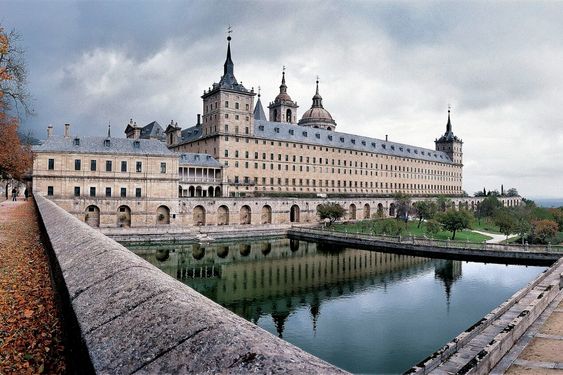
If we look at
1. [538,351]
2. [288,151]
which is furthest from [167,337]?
[288,151]

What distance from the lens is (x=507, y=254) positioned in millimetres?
38531

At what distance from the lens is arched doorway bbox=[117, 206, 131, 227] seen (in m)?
52.2

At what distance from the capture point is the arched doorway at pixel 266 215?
62656 mm

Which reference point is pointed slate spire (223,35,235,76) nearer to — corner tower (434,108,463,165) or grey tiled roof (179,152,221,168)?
grey tiled roof (179,152,221,168)

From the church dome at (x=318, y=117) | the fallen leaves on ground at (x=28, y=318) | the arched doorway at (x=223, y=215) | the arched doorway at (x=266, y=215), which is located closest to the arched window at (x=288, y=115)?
the church dome at (x=318, y=117)

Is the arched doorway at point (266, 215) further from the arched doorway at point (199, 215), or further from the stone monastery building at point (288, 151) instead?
the arched doorway at point (199, 215)

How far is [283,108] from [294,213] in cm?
3908

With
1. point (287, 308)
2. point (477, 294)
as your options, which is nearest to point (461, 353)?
point (287, 308)

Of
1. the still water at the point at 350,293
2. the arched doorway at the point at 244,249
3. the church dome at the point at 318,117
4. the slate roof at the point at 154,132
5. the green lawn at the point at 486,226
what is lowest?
the still water at the point at 350,293

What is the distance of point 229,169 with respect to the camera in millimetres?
67688

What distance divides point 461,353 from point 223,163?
57.0m

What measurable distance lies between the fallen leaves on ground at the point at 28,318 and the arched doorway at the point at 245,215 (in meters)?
48.5

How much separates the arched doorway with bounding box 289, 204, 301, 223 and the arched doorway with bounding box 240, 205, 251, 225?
7.72m

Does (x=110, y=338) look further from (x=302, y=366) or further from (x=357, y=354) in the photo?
(x=357, y=354)
